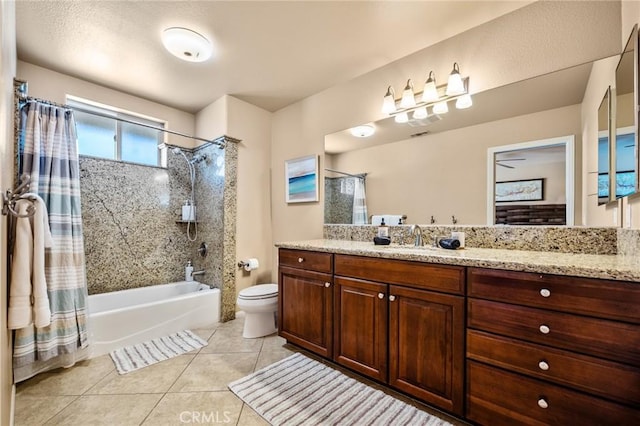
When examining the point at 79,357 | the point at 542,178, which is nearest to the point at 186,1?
the point at 542,178

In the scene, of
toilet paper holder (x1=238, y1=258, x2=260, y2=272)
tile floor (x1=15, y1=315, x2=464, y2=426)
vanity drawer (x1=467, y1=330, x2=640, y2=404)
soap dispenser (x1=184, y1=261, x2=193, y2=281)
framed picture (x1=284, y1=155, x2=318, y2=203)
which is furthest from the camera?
soap dispenser (x1=184, y1=261, x2=193, y2=281)

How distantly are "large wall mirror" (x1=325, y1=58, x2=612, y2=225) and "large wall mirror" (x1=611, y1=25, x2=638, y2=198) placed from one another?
0.19 meters

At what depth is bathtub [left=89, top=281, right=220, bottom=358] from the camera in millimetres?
2160

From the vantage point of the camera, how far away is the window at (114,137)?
265 centimetres

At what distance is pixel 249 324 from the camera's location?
247cm

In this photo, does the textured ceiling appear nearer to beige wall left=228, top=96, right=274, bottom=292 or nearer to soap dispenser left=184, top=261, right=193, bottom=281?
beige wall left=228, top=96, right=274, bottom=292

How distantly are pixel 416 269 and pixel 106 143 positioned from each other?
3287 millimetres

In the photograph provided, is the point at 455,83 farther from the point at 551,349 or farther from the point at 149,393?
the point at 149,393

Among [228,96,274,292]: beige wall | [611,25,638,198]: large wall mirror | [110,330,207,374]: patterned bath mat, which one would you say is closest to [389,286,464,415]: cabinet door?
[611,25,638,198]: large wall mirror

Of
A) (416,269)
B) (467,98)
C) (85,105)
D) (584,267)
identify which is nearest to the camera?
(584,267)

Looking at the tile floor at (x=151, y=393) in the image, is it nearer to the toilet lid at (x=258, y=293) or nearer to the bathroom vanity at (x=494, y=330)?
the bathroom vanity at (x=494, y=330)

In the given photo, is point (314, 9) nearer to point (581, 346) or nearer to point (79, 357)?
point (581, 346)

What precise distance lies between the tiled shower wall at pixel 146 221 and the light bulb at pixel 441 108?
213 cm

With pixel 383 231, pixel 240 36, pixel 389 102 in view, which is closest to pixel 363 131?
pixel 389 102
